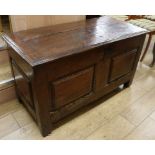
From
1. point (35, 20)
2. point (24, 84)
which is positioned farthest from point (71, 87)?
point (35, 20)

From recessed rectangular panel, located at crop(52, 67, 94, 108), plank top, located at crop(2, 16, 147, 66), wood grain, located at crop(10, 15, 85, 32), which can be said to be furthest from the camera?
wood grain, located at crop(10, 15, 85, 32)

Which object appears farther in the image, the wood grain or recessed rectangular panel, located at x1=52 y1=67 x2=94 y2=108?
the wood grain

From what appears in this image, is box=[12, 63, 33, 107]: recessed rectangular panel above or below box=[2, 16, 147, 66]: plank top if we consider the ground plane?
below

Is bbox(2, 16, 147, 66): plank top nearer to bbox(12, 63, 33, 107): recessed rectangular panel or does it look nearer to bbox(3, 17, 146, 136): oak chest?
bbox(3, 17, 146, 136): oak chest

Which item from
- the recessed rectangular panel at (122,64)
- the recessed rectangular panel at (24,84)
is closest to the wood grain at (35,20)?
the recessed rectangular panel at (24,84)

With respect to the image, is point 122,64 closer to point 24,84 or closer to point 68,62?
point 68,62

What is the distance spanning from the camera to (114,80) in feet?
4.99

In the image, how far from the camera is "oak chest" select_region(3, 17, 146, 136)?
98 centimetres

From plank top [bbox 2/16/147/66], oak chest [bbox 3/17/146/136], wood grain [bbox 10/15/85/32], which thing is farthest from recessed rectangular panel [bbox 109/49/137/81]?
wood grain [bbox 10/15/85/32]

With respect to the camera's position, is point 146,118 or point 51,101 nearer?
point 51,101

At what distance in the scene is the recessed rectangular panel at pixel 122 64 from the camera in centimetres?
138
